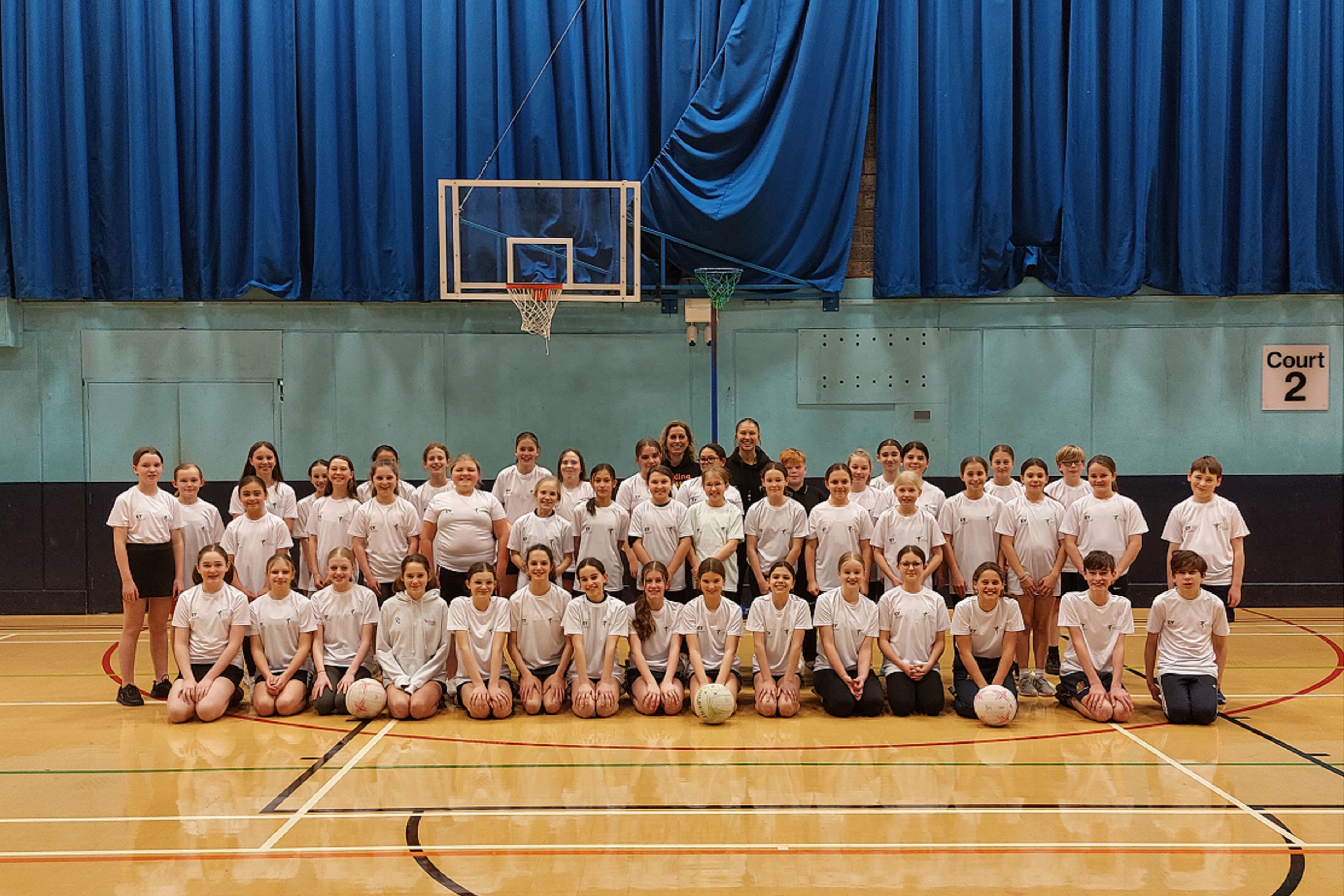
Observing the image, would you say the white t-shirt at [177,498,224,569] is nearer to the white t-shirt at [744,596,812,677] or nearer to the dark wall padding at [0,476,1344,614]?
the dark wall padding at [0,476,1344,614]

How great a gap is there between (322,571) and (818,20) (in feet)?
25.7

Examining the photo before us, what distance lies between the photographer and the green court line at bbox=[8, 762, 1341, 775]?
652cm

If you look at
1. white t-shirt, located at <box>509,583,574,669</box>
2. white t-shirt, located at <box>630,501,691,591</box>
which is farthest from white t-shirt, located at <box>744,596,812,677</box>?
white t-shirt, located at <box>509,583,574,669</box>

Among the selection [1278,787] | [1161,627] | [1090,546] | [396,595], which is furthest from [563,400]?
[1278,787]

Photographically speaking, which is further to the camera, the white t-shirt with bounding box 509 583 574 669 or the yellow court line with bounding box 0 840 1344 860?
the white t-shirt with bounding box 509 583 574 669

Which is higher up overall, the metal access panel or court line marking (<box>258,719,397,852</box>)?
the metal access panel

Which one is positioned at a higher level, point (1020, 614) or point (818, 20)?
point (818, 20)

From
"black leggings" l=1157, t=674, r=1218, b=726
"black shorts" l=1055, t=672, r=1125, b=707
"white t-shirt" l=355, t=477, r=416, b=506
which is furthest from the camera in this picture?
"white t-shirt" l=355, t=477, r=416, b=506

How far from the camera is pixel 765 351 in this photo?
12.3 metres

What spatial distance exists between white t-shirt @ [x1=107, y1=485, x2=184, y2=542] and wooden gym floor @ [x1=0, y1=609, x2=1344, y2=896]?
1.26m

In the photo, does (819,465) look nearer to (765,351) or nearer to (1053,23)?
(765,351)

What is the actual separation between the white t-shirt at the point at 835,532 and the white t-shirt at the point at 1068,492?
1.68m

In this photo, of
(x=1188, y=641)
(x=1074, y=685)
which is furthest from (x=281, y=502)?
(x=1188, y=641)

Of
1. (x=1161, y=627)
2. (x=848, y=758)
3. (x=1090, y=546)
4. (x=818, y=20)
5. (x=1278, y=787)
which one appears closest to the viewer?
(x=1278, y=787)
